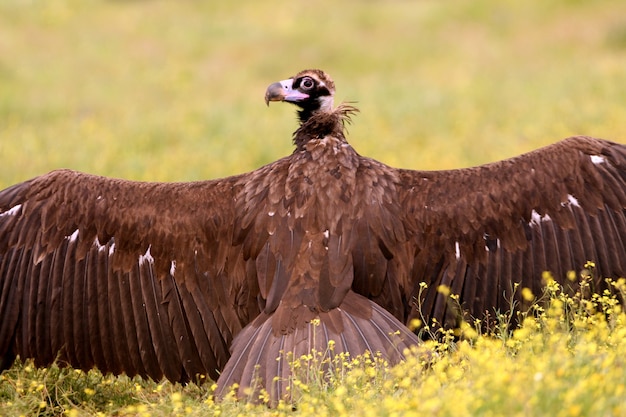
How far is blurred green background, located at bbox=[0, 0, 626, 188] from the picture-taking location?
13211 millimetres

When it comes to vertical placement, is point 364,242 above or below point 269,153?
below

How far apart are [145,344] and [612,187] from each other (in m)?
3.00

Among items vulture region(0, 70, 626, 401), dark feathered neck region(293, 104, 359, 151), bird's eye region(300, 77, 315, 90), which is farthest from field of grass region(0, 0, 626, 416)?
bird's eye region(300, 77, 315, 90)

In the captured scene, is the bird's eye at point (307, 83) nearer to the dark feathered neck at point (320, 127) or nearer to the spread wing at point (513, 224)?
the dark feathered neck at point (320, 127)

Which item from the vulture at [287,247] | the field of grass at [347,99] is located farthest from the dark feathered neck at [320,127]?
the field of grass at [347,99]

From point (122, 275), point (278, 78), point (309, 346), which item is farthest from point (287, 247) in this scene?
point (278, 78)

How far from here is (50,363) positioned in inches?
274

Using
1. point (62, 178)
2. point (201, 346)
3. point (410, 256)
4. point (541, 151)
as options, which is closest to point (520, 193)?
point (541, 151)

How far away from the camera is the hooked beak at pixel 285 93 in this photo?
7023 millimetres

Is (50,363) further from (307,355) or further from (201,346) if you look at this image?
(307,355)

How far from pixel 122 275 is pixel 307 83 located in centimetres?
168

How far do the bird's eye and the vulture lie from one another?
0.05ft

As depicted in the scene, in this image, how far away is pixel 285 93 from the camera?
7.06 meters

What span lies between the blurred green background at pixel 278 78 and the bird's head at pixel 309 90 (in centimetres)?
493
